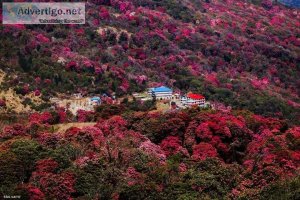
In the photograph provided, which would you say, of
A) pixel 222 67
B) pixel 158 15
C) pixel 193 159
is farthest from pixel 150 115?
pixel 158 15

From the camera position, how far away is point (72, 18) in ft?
302

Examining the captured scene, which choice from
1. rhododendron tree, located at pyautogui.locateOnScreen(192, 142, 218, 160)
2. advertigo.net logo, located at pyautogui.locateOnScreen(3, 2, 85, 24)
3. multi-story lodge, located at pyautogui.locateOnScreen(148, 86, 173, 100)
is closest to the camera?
rhododendron tree, located at pyautogui.locateOnScreen(192, 142, 218, 160)

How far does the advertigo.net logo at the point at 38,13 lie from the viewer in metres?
82.8

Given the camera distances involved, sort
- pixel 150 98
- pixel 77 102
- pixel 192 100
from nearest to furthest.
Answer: pixel 77 102, pixel 150 98, pixel 192 100

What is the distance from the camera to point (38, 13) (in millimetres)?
87125

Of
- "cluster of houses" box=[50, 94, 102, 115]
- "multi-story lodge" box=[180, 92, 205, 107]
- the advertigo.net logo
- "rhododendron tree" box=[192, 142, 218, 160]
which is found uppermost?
"rhododendron tree" box=[192, 142, 218, 160]

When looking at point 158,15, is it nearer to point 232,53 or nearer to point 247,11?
point 232,53

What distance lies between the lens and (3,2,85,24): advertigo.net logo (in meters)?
82.8

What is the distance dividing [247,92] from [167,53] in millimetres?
16122

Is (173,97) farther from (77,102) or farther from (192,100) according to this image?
(77,102)

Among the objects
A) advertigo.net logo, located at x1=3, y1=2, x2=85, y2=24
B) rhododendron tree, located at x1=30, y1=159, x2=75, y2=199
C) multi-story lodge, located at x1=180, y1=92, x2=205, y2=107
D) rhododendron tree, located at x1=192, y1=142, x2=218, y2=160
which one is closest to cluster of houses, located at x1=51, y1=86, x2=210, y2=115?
multi-story lodge, located at x1=180, y1=92, x2=205, y2=107

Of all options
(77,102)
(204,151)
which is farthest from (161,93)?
(204,151)

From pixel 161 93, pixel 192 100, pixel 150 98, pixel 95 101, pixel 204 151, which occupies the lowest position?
pixel 192 100

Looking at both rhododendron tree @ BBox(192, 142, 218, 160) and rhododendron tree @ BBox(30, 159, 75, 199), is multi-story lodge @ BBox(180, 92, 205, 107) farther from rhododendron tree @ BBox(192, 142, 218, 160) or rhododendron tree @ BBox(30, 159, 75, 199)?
rhododendron tree @ BBox(30, 159, 75, 199)
